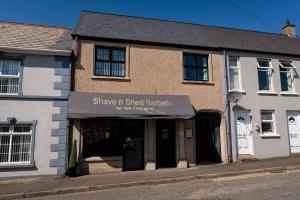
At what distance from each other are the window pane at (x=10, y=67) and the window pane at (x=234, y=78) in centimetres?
1042

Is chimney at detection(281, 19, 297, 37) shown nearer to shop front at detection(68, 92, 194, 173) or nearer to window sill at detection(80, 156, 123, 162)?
shop front at detection(68, 92, 194, 173)

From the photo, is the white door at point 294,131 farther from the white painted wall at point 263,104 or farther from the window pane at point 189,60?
the window pane at point 189,60

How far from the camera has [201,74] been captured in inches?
533

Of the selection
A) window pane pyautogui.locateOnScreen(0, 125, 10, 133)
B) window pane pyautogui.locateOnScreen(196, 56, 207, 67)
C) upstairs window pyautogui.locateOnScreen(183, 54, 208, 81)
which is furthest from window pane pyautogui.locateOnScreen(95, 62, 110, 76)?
window pane pyautogui.locateOnScreen(196, 56, 207, 67)

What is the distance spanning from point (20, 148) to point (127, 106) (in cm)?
456

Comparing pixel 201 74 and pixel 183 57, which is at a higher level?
pixel 183 57

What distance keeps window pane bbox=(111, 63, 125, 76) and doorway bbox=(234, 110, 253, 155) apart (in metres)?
Result: 6.28

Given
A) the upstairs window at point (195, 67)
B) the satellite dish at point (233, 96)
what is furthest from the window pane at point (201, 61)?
the satellite dish at point (233, 96)

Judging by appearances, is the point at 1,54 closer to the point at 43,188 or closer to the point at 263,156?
the point at 43,188

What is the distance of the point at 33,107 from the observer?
34.5 ft

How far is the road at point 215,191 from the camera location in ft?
23.1

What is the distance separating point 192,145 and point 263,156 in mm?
4093

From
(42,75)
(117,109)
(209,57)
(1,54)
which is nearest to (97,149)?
(117,109)

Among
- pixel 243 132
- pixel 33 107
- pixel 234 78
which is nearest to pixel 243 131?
pixel 243 132
